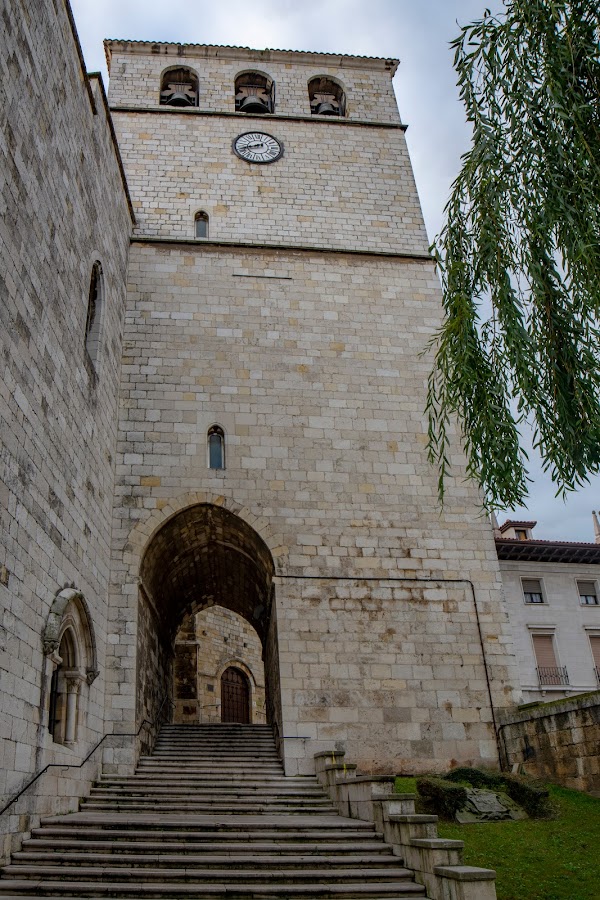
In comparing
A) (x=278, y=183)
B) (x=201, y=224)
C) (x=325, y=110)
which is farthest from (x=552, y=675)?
(x=325, y=110)

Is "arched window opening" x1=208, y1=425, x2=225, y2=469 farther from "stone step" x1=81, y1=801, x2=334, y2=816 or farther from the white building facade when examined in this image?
the white building facade

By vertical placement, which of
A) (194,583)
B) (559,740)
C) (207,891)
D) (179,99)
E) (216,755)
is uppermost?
(179,99)

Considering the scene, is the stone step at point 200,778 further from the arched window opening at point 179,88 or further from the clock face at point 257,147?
the arched window opening at point 179,88

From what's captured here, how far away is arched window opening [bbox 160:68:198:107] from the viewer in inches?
640

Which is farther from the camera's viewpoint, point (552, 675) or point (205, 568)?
point (552, 675)

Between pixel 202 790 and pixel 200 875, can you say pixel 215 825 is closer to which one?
pixel 200 875

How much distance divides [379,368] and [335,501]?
272 cm

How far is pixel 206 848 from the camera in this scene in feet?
21.8

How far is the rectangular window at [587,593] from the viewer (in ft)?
61.0

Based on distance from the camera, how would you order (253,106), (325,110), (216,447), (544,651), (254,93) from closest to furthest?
(216,447) < (253,106) < (325,110) < (254,93) < (544,651)

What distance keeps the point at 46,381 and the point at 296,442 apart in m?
4.96

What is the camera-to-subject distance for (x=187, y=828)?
7215mm

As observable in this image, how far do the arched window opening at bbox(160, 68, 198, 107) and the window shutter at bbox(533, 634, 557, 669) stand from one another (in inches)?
584

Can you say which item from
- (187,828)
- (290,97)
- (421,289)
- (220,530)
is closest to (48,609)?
(187,828)
